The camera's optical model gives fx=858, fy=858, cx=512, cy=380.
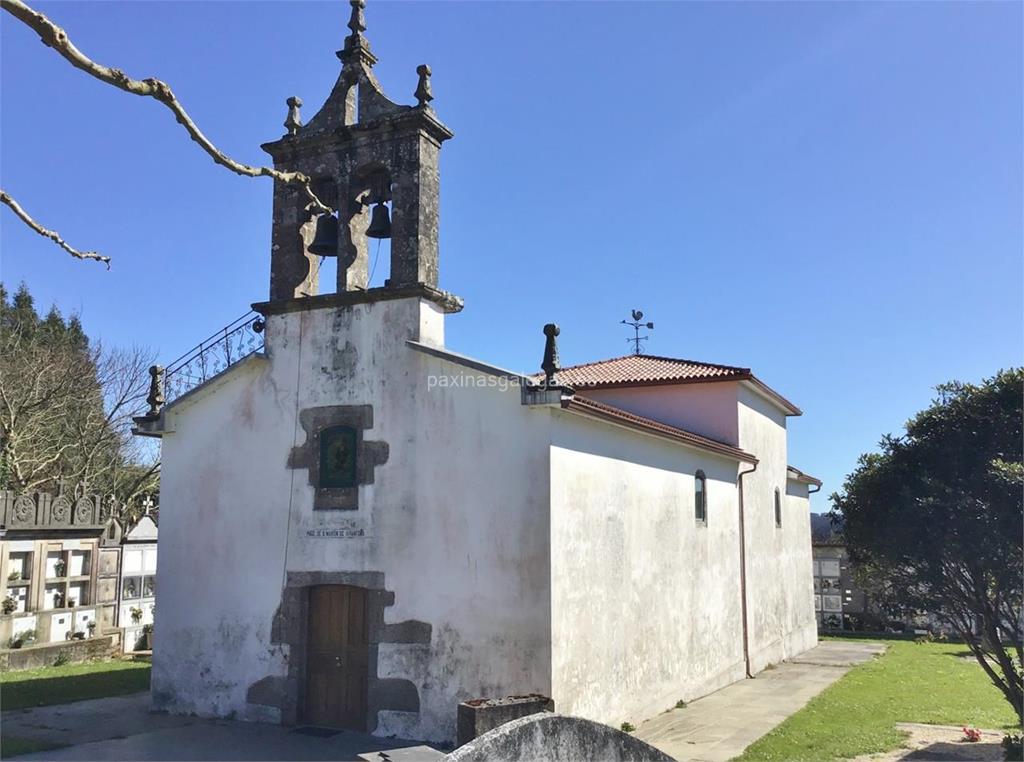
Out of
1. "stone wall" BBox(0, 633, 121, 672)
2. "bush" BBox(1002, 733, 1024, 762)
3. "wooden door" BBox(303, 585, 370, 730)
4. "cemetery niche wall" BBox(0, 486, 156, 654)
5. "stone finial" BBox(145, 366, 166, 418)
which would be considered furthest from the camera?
"cemetery niche wall" BBox(0, 486, 156, 654)

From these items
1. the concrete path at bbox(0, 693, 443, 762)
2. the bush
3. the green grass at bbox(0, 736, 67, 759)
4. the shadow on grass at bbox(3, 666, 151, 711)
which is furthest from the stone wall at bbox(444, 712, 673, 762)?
the shadow on grass at bbox(3, 666, 151, 711)

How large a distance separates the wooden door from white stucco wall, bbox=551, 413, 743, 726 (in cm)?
286

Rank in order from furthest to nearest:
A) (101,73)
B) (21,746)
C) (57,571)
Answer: (57,571) < (21,746) < (101,73)

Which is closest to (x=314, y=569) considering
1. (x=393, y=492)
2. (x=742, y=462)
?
(x=393, y=492)

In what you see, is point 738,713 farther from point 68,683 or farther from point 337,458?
point 68,683

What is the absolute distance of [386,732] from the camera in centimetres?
1125

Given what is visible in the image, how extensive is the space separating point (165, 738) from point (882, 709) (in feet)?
36.0

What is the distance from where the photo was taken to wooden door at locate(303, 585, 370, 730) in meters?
11.7

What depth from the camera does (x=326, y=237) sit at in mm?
13047

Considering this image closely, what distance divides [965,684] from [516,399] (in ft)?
39.2

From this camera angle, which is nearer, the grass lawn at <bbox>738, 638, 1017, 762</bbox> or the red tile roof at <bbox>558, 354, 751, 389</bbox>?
the grass lawn at <bbox>738, 638, 1017, 762</bbox>

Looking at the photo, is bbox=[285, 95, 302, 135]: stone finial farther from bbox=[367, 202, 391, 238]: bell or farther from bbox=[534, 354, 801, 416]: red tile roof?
bbox=[534, 354, 801, 416]: red tile roof

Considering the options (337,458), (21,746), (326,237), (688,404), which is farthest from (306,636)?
(688,404)

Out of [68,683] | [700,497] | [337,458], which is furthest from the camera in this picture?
[700,497]
